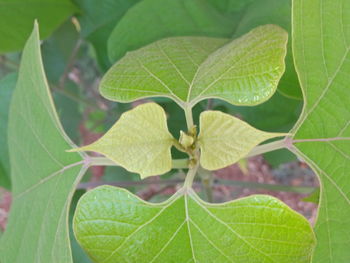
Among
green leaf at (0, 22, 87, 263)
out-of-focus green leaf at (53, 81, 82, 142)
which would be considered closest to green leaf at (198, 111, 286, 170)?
green leaf at (0, 22, 87, 263)

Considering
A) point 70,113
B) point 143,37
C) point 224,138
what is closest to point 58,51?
point 70,113

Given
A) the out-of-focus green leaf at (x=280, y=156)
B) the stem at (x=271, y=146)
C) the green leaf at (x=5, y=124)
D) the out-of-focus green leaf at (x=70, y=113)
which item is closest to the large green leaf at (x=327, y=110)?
the stem at (x=271, y=146)

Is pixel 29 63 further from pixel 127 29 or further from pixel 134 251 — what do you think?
pixel 134 251

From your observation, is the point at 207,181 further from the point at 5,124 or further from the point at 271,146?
the point at 5,124

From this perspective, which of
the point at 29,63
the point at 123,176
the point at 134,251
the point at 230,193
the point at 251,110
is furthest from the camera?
the point at 230,193

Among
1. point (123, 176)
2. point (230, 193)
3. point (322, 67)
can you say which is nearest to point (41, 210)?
point (322, 67)

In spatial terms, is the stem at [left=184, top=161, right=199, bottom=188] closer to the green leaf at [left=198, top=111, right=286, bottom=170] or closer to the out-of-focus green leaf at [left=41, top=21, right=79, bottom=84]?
the green leaf at [left=198, top=111, right=286, bottom=170]

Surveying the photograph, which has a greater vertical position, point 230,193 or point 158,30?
point 158,30
